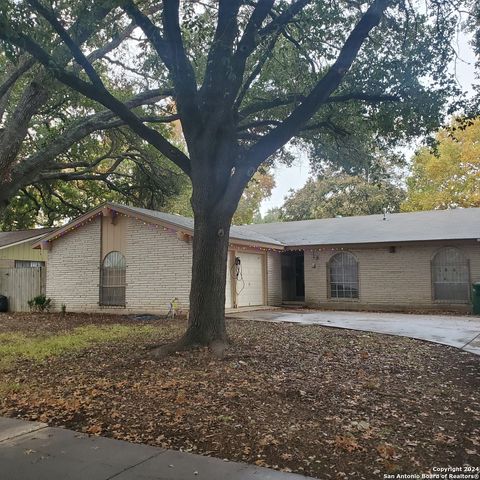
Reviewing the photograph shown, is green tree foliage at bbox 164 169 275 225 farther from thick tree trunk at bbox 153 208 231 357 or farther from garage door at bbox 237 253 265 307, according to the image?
thick tree trunk at bbox 153 208 231 357

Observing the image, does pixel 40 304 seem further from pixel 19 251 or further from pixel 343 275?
pixel 343 275

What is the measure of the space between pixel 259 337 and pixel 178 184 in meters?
13.1

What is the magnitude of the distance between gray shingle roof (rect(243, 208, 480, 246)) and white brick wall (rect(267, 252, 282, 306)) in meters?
0.90

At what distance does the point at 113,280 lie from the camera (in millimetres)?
17422

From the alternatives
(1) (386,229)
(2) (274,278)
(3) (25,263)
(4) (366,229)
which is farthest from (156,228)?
(3) (25,263)

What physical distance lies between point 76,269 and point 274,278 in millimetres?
8363

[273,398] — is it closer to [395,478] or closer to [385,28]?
[395,478]

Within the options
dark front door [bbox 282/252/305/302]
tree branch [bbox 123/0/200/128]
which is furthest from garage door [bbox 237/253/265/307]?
tree branch [bbox 123/0/200/128]

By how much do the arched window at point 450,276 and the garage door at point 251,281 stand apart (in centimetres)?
679

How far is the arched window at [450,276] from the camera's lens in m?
17.3

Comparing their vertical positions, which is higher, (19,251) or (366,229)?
(366,229)

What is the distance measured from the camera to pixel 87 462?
386 centimetres

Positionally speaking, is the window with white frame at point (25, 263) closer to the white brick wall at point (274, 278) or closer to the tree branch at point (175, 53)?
the white brick wall at point (274, 278)

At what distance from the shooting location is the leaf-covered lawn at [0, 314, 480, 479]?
13.3ft
